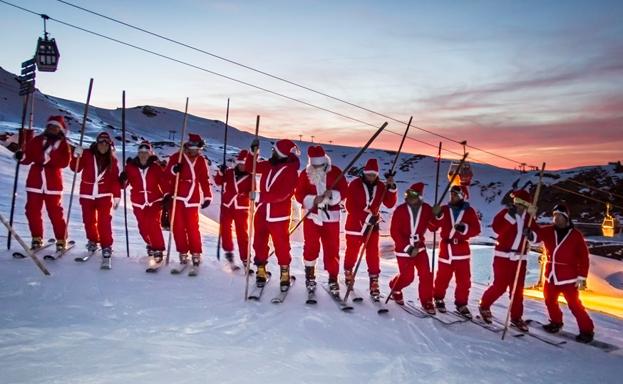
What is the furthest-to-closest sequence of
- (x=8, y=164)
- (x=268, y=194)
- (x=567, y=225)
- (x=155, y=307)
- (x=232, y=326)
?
(x=8, y=164)
(x=567, y=225)
(x=268, y=194)
(x=155, y=307)
(x=232, y=326)

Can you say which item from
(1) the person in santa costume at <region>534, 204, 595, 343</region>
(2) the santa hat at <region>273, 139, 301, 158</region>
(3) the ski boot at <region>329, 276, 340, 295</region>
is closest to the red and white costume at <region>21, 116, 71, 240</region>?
(2) the santa hat at <region>273, 139, 301, 158</region>

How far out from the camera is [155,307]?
5004 mm

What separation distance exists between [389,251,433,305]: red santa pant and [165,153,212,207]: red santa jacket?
3254mm

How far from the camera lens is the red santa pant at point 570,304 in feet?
20.4

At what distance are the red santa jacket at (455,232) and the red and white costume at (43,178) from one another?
5.65 metres

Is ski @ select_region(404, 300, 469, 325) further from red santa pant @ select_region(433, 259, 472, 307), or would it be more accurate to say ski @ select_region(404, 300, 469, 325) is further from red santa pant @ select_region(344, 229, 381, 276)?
red santa pant @ select_region(344, 229, 381, 276)

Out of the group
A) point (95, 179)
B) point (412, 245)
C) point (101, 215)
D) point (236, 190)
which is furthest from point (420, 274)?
point (95, 179)

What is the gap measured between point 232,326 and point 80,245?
13.6 feet

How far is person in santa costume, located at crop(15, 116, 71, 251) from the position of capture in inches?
254

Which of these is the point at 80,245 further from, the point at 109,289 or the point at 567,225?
the point at 567,225

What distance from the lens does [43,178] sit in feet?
21.2

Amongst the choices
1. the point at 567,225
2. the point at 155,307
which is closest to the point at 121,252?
the point at 155,307

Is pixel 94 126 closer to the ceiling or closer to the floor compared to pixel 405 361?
closer to the ceiling

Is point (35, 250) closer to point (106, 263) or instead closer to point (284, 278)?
point (106, 263)
